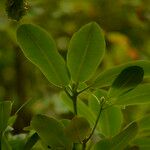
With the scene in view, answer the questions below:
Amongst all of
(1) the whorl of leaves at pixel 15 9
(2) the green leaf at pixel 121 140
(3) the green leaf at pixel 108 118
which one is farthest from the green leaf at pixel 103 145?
(1) the whorl of leaves at pixel 15 9

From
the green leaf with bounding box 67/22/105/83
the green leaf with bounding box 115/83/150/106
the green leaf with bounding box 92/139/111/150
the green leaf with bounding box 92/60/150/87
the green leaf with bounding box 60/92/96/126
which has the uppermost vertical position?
the green leaf with bounding box 67/22/105/83

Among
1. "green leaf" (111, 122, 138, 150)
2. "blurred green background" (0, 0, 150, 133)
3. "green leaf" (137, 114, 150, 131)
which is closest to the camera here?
"green leaf" (111, 122, 138, 150)

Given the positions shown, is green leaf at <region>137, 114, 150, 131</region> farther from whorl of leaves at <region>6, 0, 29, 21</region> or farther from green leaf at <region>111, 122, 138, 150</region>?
whorl of leaves at <region>6, 0, 29, 21</region>

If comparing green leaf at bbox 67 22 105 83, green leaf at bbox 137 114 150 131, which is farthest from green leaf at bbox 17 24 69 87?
green leaf at bbox 137 114 150 131

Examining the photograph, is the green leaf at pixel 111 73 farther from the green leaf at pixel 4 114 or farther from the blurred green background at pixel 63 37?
the blurred green background at pixel 63 37

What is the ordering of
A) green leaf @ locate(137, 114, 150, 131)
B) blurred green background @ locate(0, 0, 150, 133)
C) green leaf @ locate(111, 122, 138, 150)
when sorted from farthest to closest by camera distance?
1. blurred green background @ locate(0, 0, 150, 133)
2. green leaf @ locate(137, 114, 150, 131)
3. green leaf @ locate(111, 122, 138, 150)
